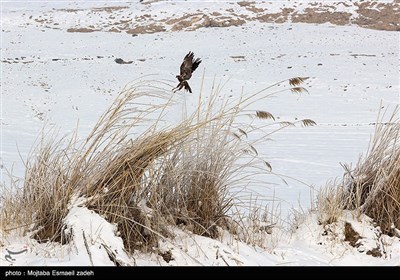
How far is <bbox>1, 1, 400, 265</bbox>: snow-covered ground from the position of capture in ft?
7.80

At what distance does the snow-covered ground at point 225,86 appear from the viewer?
93.7 inches

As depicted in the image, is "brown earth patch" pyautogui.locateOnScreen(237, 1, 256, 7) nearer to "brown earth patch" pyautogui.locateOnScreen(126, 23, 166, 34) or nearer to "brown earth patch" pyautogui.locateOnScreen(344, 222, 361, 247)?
"brown earth patch" pyautogui.locateOnScreen(126, 23, 166, 34)

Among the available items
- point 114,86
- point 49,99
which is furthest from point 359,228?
point 114,86

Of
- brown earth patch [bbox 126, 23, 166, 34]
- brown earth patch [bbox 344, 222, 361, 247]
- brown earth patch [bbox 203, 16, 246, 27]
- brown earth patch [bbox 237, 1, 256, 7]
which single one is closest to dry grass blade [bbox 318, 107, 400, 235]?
brown earth patch [bbox 344, 222, 361, 247]

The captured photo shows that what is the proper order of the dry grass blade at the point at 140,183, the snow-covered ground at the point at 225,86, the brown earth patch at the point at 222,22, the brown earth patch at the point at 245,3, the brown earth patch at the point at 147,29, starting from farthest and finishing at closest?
the brown earth patch at the point at 245,3
the brown earth patch at the point at 222,22
the brown earth patch at the point at 147,29
the snow-covered ground at the point at 225,86
the dry grass blade at the point at 140,183

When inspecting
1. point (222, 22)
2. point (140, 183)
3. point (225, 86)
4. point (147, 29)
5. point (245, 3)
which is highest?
point (245, 3)

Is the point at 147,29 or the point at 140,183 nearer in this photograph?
the point at 140,183

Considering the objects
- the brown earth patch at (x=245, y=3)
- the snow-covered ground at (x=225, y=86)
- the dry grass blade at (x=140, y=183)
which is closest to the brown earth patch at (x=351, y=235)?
the snow-covered ground at (x=225, y=86)

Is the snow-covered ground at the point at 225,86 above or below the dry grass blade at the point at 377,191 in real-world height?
below

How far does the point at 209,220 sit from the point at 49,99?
40.3ft

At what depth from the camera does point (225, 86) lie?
1583 centimetres

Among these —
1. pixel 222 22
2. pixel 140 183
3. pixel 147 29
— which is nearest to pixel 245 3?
pixel 222 22

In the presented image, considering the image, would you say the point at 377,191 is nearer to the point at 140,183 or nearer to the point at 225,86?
the point at 140,183

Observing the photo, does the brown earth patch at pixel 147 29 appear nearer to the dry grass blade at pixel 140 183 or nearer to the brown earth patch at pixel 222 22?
the brown earth patch at pixel 222 22
